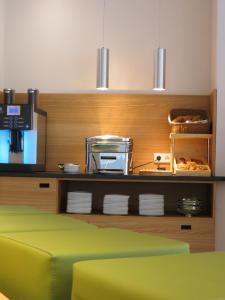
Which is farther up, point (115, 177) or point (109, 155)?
point (109, 155)

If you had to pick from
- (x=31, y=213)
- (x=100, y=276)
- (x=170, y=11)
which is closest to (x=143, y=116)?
(x=170, y=11)

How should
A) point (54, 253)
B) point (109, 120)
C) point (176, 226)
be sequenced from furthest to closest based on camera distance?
point (109, 120), point (176, 226), point (54, 253)

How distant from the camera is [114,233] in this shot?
2.36 meters

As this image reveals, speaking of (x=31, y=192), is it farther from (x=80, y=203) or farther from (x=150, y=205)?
(x=150, y=205)

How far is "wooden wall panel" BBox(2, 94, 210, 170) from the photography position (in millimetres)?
4926

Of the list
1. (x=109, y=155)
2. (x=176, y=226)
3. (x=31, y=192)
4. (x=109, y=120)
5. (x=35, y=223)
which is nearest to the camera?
(x=35, y=223)

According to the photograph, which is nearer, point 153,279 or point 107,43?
point 153,279

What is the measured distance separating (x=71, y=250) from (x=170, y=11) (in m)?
3.56

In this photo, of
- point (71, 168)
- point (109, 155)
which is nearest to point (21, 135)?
point (71, 168)

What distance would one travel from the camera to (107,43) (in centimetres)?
505

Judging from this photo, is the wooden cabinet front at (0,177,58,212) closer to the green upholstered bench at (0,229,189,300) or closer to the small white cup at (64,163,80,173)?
the small white cup at (64,163,80,173)

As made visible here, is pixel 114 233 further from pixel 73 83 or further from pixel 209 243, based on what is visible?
pixel 73 83

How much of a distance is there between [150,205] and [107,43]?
1.54 meters

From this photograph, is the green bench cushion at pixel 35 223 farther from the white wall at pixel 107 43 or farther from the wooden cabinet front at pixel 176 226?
the white wall at pixel 107 43
